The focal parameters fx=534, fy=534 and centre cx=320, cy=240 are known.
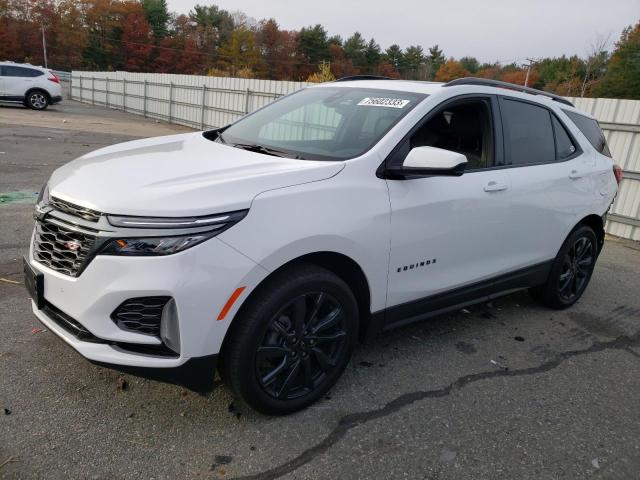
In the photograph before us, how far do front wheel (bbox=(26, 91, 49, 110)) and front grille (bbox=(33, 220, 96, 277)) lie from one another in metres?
23.7

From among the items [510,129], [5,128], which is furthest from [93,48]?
[510,129]

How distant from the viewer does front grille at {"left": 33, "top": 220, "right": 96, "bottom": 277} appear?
7.97ft

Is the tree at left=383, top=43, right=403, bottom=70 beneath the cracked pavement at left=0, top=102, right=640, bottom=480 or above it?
above

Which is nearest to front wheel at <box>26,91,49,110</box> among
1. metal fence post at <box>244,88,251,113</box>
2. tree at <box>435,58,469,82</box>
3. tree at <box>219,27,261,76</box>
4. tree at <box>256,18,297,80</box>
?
metal fence post at <box>244,88,251,113</box>

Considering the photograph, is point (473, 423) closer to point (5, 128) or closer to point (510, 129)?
point (510, 129)

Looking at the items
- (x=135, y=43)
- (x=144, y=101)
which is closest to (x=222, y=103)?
(x=144, y=101)

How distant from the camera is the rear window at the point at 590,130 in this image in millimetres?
4711

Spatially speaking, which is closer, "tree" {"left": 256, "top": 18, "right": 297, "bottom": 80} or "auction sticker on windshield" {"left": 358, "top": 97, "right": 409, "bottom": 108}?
"auction sticker on windshield" {"left": 358, "top": 97, "right": 409, "bottom": 108}

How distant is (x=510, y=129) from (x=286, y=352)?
2396 mm

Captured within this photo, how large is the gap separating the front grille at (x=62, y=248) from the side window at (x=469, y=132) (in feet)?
7.36

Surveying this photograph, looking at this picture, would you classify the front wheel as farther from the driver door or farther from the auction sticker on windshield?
the driver door

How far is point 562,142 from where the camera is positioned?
4.45 m

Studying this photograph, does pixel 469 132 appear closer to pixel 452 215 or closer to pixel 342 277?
pixel 452 215

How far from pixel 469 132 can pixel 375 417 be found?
2039 mm
